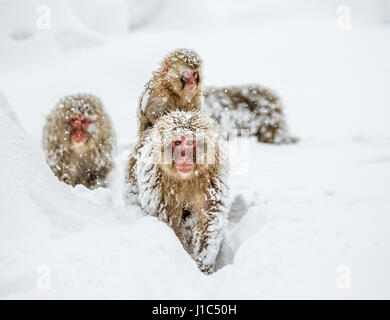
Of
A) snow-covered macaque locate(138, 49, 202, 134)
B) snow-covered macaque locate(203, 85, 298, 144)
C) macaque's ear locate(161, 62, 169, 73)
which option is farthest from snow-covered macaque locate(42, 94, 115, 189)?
snow-covered macaque locate(203, 85, 298, 144)

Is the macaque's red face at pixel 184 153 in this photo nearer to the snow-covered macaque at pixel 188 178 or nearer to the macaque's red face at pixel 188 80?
the snow-covered macaque at pixel 188 178

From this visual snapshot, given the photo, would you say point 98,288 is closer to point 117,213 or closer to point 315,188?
point 117,213

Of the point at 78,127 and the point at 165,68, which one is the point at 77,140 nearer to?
the point at 78,127

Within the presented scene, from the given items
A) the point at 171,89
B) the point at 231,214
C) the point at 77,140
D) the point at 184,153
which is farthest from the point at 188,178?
the point at 77,140

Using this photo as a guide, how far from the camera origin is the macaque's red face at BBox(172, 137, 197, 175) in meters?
2.07

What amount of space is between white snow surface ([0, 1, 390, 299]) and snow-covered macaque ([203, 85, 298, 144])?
29 cm

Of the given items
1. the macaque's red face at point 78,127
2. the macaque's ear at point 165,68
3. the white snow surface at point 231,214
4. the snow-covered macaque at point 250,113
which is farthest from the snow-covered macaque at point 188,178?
the snow-covered macaque at point 250,113

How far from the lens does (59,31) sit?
9.14 m

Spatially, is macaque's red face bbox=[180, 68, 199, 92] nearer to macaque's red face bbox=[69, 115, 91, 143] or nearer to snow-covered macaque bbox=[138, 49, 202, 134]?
snow-covered macaque bbox=[138, 49, 202, 134]

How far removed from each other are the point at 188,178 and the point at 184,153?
0.21 meters

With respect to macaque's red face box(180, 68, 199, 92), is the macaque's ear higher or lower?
higher

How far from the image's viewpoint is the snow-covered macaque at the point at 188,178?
2113 mm

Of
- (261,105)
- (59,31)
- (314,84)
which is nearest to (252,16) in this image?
(314,84)
